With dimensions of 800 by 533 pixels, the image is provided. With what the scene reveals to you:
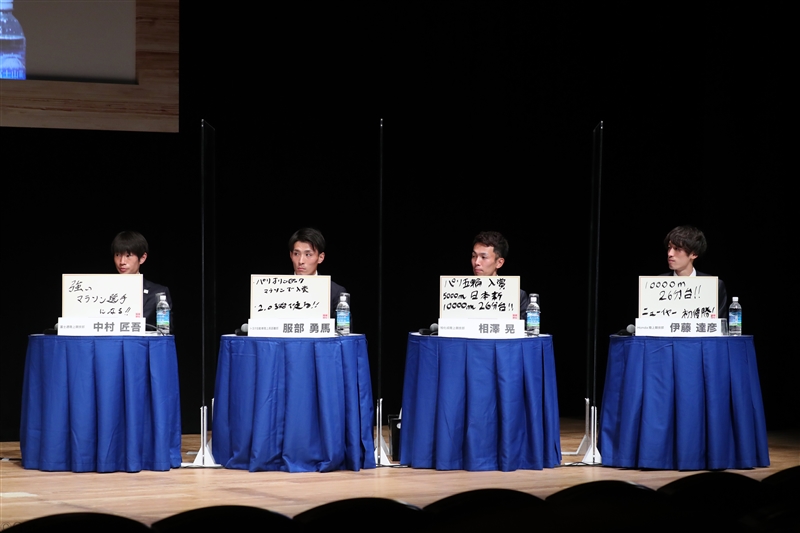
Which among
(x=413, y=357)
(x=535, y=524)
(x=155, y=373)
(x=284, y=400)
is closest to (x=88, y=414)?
(x=155, y=373)

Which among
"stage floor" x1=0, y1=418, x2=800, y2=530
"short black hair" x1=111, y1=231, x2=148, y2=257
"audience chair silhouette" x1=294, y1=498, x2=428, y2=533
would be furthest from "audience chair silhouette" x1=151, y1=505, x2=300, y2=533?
"short black hair" x1=111, y1=231, x2=148, y2=257

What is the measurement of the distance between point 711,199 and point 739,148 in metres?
0.37

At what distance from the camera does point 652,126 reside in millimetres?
6762

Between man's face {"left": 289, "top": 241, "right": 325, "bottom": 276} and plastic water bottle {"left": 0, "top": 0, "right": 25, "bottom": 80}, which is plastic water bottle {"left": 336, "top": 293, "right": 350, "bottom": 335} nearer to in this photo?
man's face {"left": 289, "top": 241, "right": 325, "bottom": 276}

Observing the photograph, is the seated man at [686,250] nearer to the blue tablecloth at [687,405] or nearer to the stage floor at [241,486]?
the blue tablecloth at [687,405]

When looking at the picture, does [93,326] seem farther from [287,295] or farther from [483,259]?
[483,259]

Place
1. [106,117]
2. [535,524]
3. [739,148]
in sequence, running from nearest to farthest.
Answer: [535,524] < [106,117] < [739,148]

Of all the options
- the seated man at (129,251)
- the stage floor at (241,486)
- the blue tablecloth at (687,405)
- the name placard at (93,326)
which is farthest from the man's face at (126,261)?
the blue tablecloth at (687,405)

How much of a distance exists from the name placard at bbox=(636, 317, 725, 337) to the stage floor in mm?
662

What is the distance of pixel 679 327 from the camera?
488 cm

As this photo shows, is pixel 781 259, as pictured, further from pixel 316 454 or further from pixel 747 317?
pixel 316 454

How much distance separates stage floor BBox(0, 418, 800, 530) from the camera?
3.86 metres

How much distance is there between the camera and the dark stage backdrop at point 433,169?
20.0ft

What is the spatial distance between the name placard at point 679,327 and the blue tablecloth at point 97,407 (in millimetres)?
2322
